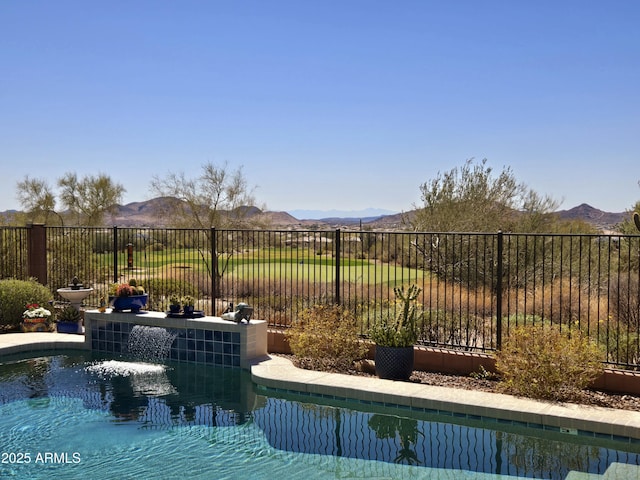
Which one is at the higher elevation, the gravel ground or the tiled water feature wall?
the tiled water feature wall

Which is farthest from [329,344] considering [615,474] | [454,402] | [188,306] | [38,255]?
[38,255]

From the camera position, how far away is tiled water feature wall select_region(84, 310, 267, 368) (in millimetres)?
8789

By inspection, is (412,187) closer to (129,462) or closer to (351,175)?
(129,462)

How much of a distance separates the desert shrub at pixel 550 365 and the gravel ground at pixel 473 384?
169 mm

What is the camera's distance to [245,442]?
19.1 ft

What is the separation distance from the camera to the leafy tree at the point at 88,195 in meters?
49.0

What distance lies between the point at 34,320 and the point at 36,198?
40.4 meters

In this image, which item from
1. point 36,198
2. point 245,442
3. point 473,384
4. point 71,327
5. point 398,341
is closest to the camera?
point 245,442

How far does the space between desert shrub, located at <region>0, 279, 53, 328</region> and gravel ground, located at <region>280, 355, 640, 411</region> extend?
17.6 ft

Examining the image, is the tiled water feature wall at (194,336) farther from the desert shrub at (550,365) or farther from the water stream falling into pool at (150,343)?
the desert shrub at (550,365)

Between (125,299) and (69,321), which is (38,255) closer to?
(69,321)

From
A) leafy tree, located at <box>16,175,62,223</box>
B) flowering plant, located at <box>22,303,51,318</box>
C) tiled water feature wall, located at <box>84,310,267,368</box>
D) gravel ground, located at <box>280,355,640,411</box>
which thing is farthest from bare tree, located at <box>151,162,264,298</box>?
gravel ground, located at <box>280,355,640,411</box>

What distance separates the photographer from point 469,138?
26.9m

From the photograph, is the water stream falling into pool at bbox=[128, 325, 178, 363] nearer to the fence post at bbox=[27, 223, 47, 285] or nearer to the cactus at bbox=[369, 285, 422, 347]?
the cactus at bbox=[369, 285, 422, 347]
